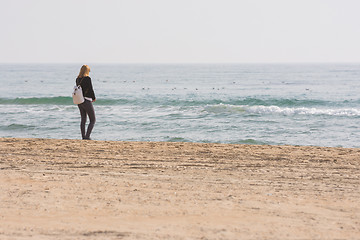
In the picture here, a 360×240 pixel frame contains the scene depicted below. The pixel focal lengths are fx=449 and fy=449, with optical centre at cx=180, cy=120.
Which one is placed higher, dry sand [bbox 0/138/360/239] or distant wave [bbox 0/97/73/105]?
dry sand [bbox 0/138/360/239]

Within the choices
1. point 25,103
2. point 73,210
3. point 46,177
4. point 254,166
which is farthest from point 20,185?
point 25,103

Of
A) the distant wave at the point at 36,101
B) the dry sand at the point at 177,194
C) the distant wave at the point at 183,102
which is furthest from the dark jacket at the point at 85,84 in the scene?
the distant wave at the point at 36,101

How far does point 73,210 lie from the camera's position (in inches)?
182

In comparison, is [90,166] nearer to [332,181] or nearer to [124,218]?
[124,218]

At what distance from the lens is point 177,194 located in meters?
5.17

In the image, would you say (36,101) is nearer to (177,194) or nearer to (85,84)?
(85,84)

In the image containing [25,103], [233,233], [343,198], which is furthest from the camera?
[25,103]

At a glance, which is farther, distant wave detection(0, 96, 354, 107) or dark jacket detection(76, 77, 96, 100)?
distant wave detection(0, 96, 354, 107)

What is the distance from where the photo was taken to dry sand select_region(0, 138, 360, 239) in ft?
13.5

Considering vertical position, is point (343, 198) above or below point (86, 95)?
below

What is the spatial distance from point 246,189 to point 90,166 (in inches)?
96.1

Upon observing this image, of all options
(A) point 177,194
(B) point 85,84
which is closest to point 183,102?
(B) point 85,84

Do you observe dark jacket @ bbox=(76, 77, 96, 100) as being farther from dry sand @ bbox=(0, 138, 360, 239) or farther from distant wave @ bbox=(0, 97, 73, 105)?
distant wave @ bbox=(0, 97, 73, 105)

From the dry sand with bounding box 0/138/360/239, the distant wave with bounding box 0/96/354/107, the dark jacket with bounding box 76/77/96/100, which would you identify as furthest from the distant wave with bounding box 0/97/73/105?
the dry sand with bounding box 0/138/360/239
